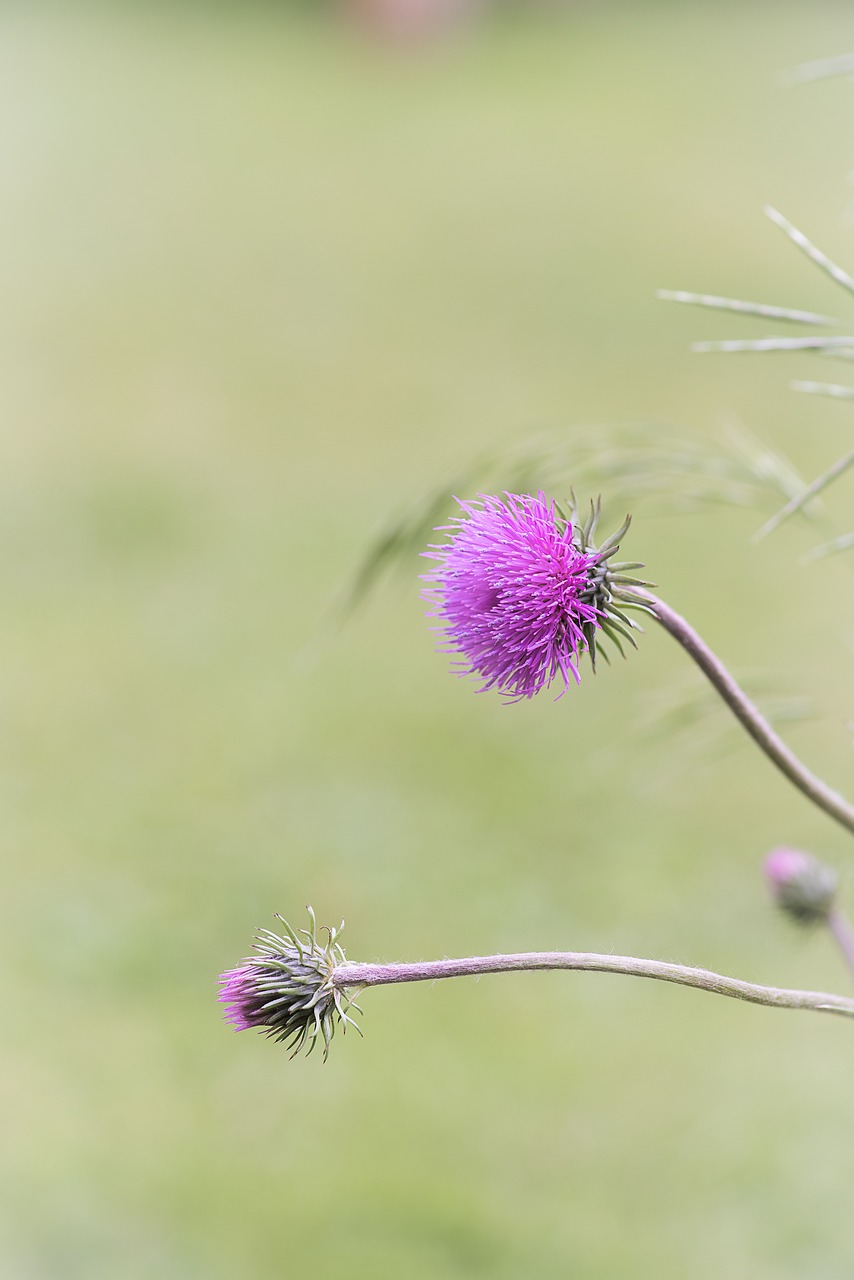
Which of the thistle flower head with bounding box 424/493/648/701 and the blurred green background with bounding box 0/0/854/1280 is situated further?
the blurred green background with bounding box 0/0/854/1280

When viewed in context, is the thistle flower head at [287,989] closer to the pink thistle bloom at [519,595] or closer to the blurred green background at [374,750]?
the pink thistle bloom at [519,595]

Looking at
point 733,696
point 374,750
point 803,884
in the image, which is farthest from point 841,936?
point 374,750

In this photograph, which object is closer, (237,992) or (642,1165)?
(237,992)

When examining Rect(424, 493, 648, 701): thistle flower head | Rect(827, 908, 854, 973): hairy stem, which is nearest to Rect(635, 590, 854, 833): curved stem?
Rect(424, 493, 648, 701): thistle flower head

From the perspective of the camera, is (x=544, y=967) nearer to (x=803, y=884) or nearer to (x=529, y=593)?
(x=529, y=593)

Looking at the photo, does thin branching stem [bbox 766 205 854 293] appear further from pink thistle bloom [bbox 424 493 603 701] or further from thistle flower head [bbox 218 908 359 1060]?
thistle flower head [bbox 218 908 359 1060]

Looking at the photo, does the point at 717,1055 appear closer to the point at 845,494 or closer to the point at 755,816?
the point at 755,816

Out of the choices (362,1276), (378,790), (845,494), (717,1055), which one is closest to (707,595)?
(845,494)
